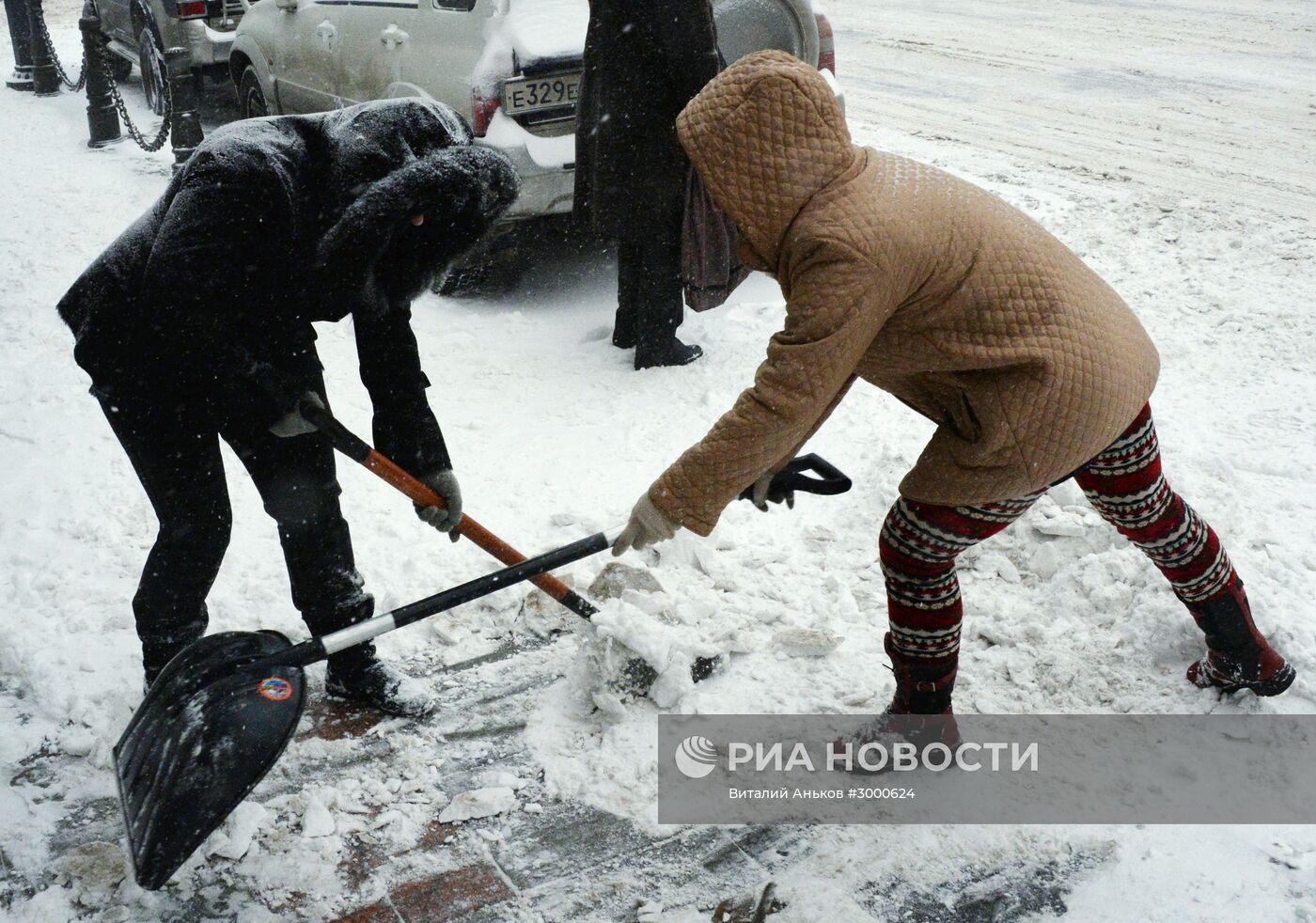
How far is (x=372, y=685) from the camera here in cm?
300

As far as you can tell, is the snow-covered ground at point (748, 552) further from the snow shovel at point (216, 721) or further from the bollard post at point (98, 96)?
the bollard post at point (98, 96)

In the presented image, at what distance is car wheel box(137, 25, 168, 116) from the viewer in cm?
876

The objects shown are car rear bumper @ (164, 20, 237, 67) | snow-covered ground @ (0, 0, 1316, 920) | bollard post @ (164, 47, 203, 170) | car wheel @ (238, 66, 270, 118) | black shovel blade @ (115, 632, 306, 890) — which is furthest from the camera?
car rear bumper @ (164, 20, 237, 67)

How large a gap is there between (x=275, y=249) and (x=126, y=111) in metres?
7.58

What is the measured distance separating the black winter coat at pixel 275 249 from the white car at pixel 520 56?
266cm

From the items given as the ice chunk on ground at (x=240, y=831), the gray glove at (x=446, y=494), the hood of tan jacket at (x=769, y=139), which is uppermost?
the hood of tan jacket at (x=769, y=139)

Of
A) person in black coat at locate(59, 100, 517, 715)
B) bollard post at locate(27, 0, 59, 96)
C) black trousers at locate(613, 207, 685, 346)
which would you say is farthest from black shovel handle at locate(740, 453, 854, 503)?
bollard post at locate(27, 0, 59, 96)

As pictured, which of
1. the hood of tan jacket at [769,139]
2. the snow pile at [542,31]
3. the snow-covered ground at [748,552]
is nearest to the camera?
the hood of tan jacket at [769,139]

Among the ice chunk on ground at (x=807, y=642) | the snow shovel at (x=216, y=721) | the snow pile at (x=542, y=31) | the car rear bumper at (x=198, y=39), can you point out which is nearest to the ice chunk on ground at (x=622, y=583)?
the ice chunk on ground at (x=807, y=642)

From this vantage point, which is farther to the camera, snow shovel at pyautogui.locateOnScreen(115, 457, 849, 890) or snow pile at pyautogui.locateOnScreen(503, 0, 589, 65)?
snow pile at pyautogui.locateOnScreen(503, 0, 589, 65)

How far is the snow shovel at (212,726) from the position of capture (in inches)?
88.4

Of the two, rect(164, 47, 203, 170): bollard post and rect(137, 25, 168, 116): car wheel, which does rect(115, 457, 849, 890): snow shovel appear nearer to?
rect(164, 47, 203, 170): bollard post

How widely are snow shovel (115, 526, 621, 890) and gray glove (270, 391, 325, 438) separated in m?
0.47

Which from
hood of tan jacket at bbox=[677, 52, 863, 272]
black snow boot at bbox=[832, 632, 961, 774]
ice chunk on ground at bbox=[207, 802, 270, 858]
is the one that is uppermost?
hood of tan jacket at bbox=[677, 52, 863, 272]
